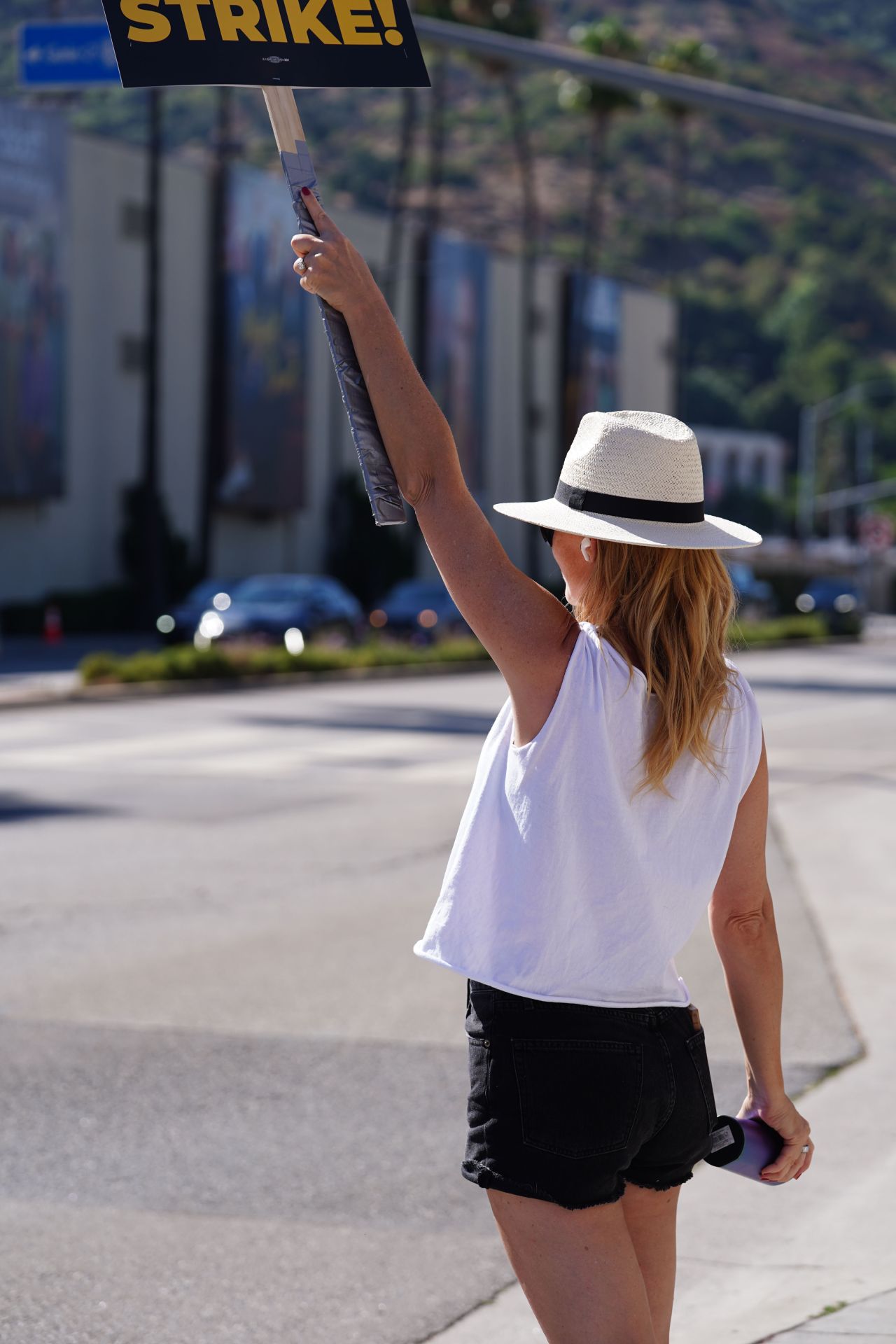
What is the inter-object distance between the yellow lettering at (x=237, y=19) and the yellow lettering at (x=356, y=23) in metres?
0.12

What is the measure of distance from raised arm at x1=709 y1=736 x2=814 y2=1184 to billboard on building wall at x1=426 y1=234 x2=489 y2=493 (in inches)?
2109

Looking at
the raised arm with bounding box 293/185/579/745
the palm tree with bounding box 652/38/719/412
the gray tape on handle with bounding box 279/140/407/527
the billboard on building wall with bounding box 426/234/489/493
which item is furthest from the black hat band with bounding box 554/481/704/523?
the billboard on building wall with bounding box 426/234/489/493

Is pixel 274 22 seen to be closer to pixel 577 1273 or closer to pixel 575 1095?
pixel 575 1095

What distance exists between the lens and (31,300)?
4188 centimetres

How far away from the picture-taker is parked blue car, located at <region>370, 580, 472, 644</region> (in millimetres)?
35344

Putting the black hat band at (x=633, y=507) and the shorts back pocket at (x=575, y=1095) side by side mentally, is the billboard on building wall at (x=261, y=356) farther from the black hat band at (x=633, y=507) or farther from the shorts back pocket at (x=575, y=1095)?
the shorts back pocket at (x=575, y=1095)

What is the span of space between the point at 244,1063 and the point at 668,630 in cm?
414

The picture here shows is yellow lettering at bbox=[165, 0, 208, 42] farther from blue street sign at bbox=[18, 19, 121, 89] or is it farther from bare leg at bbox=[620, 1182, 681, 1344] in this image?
blue street sign at bbox=[18, 19, 121, 89]

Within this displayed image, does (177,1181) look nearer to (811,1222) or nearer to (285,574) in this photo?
(811,1222)

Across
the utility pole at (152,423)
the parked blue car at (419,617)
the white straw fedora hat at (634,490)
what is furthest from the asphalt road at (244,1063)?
the utility pole at (152,423)

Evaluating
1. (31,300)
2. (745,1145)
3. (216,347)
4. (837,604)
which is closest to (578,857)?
(745,1145)

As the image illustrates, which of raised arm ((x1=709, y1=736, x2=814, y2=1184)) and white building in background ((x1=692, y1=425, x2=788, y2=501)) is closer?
raised arm ((x1=709, y1=736, x2=814, y2=1184))

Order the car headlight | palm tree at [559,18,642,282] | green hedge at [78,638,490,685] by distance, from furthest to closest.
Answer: palm tree at [559,18,642,282], the car headlight, green hedge at [78,638,490,685]

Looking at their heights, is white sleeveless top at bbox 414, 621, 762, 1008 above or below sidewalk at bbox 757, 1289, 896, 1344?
above
